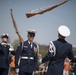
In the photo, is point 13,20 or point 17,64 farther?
point 13,20

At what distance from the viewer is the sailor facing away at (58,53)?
8.55 meters

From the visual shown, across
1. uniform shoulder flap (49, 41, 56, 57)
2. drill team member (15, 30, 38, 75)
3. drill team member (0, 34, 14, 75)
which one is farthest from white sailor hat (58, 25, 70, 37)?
drill team member (0, 34, 14, 75)

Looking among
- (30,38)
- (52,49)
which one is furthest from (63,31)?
(30,38)

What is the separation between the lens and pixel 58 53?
28.2ft

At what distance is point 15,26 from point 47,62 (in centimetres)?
1898

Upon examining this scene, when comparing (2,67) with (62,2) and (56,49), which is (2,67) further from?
(62,2)

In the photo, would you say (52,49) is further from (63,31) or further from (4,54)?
(4,54)

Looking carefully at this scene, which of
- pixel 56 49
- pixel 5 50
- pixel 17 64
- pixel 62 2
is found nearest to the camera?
pixel 56 49

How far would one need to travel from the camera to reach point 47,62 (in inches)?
349

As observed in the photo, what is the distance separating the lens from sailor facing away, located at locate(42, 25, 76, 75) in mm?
8555

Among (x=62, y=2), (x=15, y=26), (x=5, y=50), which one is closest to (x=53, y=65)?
(x=5, y=50)

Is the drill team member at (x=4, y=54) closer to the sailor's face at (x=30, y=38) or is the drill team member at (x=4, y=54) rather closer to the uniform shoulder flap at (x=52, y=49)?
the sailor's face at (x=30, y=38)

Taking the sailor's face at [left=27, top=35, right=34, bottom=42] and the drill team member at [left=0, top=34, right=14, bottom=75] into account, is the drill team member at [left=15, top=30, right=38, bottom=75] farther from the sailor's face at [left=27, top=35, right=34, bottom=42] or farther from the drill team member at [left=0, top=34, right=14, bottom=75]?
the drill team member at [left=0, top=34, right=14, bottom=75]

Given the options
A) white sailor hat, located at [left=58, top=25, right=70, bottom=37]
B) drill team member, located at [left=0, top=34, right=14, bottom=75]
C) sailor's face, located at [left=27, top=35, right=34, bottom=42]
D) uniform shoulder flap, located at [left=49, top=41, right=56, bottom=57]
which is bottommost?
drill team member, located at [left=0, top=34, right=14, bottom=75]
